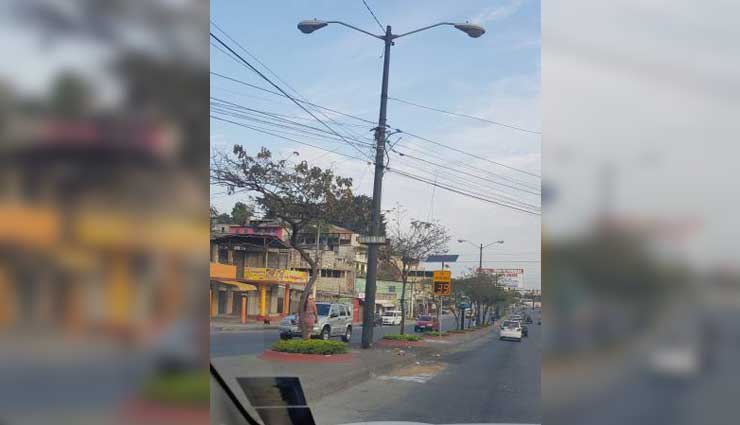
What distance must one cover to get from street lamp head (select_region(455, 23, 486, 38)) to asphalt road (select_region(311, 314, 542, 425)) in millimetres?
2260

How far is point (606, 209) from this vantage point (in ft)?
3.11

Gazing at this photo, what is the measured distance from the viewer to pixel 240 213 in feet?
21.0

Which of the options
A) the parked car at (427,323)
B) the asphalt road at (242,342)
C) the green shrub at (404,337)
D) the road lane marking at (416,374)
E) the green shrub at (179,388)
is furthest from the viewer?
the parked car at (427,323)

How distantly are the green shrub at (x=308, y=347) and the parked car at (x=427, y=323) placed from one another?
394cm

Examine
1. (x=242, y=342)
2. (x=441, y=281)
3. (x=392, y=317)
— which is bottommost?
(x=392, y=317)

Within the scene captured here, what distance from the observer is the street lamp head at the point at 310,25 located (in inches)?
183

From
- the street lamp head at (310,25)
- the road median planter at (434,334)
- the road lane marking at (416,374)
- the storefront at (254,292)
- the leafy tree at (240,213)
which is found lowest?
the road median planter at (434,334)

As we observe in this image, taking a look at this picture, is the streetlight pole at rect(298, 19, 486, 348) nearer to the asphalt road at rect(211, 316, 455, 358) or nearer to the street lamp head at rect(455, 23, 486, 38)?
the street lamp head at rect(455, 23, 486, 38)

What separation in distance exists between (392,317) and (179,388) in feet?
30.2

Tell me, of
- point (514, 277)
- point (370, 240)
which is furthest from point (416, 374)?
point (514, 277)

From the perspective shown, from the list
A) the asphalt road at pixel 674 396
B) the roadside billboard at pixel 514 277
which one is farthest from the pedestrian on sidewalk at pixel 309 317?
the asphalt road at pixel 674 396

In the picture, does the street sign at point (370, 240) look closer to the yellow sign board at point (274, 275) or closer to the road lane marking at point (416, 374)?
the yellow sign board at point (274, 275)

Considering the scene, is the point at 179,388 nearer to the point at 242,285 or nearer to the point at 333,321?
the point at 242,285

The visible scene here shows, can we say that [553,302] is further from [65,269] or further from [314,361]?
[314,361]
